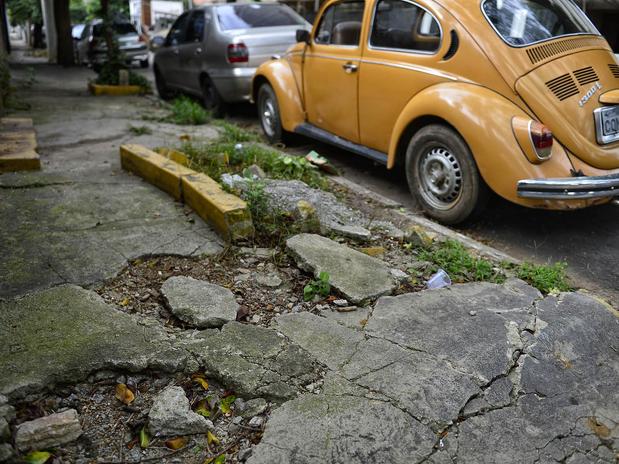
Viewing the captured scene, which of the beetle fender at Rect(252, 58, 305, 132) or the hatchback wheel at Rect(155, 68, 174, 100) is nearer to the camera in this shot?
the beetle fender at Rect(252, 58, 305, 132)

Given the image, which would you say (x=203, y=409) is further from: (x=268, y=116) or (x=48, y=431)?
(x=268, y=116)

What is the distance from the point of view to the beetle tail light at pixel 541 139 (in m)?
3.90

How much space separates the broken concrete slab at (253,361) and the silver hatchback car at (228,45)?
19.4 feet

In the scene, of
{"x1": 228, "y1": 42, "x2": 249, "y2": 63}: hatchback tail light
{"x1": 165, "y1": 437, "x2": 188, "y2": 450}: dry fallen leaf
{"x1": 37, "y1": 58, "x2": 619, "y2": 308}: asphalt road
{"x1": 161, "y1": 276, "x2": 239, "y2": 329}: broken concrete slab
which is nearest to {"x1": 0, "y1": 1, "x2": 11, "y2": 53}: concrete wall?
{"x1": 228, "y1": 42, "x2": 249, "y2": 63}: hatchback tail light

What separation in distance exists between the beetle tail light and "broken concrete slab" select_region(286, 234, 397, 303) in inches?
54.0

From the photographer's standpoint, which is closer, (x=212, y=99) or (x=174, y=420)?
(x=174, y=420)

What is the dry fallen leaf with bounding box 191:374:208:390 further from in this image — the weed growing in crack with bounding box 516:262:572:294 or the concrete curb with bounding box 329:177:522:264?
the concrete curb with bounding box 329:177:522:264

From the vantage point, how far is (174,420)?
87.3 inches

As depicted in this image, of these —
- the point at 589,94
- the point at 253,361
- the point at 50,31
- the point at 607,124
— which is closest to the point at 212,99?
the point at 589,94

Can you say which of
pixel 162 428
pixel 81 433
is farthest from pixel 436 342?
pixel 81 433

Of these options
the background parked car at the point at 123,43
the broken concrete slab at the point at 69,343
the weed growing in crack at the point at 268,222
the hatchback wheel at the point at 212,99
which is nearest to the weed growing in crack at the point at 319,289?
the weed growing in crack at the point at 268,222

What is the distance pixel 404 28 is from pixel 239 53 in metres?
3.57

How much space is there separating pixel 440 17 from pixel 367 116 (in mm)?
1083

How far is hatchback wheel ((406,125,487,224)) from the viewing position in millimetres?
4305
